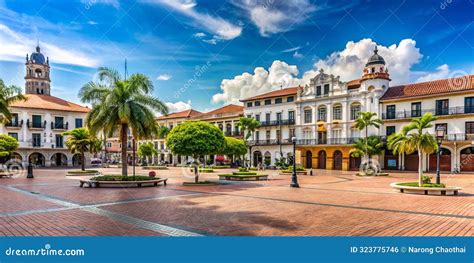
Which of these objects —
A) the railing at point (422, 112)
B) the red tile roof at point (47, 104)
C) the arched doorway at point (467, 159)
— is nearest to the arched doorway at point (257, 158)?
the railing at point (422, 112)

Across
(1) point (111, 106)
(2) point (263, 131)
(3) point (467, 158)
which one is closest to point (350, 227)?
(1) point (111, 106)

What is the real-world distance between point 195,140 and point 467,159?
31859 mm

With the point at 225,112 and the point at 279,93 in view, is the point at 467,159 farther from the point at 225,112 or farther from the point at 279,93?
the point at 225,112

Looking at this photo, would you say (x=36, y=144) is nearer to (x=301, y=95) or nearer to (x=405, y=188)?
(x=301, y=95)

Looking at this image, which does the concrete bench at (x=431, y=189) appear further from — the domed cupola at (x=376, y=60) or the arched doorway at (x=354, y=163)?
the domed cupola at (x=376, y=60)

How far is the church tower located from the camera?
2283 inches

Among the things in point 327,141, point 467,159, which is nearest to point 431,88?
point 467,159

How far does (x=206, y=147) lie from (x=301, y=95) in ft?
105

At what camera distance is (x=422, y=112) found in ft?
122

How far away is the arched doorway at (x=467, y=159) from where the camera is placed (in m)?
34.2

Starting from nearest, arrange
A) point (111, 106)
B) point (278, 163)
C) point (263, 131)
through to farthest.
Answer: point (111, 106), point (278, 163), point (263, 131)

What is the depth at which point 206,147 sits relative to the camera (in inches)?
745

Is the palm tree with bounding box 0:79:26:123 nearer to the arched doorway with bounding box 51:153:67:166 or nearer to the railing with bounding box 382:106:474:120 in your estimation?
the arched doorway with bounding box 51:153:67:166

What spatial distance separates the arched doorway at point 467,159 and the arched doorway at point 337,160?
13.7 meters
